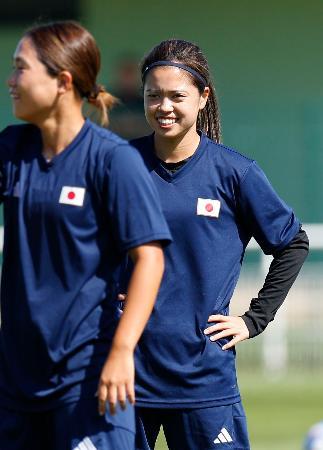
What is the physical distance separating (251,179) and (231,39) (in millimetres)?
12337

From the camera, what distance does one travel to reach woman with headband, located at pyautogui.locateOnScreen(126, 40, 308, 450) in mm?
5461

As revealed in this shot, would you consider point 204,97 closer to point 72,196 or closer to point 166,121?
point 166,121

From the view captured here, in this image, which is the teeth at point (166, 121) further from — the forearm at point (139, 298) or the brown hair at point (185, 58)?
the forearm at point (139, 298)

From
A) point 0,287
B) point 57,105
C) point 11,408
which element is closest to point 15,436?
point 11,408

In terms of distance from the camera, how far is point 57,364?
4609 mm

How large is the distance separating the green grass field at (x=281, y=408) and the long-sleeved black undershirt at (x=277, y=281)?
2.67 m

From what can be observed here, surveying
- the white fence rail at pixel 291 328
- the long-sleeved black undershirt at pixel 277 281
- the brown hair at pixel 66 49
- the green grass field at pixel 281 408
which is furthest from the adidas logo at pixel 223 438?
the white fence rail at pixel 291 328

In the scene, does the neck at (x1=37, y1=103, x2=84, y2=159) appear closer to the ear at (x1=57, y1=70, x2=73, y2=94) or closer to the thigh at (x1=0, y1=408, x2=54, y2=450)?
the ear at (x1=57, y1=70, x2=73, y2=94)

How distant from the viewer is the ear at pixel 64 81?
467 cm

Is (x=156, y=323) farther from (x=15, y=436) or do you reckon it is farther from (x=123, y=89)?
(x=123, y=89)

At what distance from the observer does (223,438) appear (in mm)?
5543

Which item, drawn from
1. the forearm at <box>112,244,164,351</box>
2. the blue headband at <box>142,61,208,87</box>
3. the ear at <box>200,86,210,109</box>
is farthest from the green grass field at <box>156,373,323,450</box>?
the forearm at <box>112,244,164,351</box>

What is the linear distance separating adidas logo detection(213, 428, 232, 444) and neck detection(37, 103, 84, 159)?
1.45 meters

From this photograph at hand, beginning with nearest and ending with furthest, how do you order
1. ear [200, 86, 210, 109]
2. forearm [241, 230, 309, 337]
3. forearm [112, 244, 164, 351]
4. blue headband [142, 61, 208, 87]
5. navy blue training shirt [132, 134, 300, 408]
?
1. forearm [112, 244, 164, 351]
2. navy blue training shirt [132, 134, 300, 408]
3. blue headband [142, 61, 208, 87]
4. ear [200, 86, 210, 109]
5. forearm [241, 230, 309, 337]
